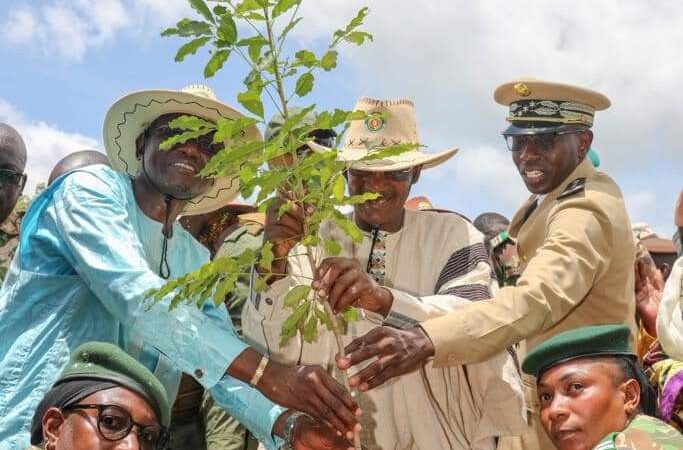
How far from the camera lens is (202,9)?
8.34 ft

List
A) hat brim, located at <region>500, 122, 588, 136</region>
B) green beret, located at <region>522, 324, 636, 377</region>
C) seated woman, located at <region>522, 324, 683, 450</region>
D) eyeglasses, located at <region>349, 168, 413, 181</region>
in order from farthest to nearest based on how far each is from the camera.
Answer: hat brim, located at <region>500, 122, 588, 136</region> → eyeglasses, located at <region>349, 168, 413, 181</region> → green beret, located at <region>522, 324, 636, 377</region> → seated woman, located at <region>522, 324, 683, 450</region>

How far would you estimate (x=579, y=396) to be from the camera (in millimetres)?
3129

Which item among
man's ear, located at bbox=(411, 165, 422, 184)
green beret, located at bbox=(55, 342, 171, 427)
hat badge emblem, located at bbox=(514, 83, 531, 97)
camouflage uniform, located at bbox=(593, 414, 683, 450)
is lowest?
camouflage uniform, located at bbox=(593, 414, 683, 450)

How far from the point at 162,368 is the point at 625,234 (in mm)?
2231

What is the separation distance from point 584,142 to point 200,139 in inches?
80.2

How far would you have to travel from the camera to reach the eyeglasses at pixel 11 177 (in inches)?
209

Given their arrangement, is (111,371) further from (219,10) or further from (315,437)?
(219,10)

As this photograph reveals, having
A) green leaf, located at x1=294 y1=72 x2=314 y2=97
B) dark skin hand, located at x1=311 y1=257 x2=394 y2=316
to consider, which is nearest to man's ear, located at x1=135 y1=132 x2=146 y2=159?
dark skin hand, located at x1=311 y1=257 x2=394 y2=316

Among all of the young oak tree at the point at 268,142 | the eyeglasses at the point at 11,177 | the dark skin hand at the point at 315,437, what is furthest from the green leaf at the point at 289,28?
the eyeglasses at the point at 11,177

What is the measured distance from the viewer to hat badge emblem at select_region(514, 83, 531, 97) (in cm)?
437

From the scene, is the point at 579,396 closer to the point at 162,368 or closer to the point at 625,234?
the point at 625,234

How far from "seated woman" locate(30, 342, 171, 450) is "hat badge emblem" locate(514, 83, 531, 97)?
250 centimetres

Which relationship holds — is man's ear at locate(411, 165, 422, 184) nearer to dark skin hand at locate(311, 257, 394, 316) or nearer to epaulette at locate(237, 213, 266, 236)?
dark skin hand at locate(311, 257, 394, 316)

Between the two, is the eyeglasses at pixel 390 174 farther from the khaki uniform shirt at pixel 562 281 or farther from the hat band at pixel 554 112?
the hat band at pixel 554 112
